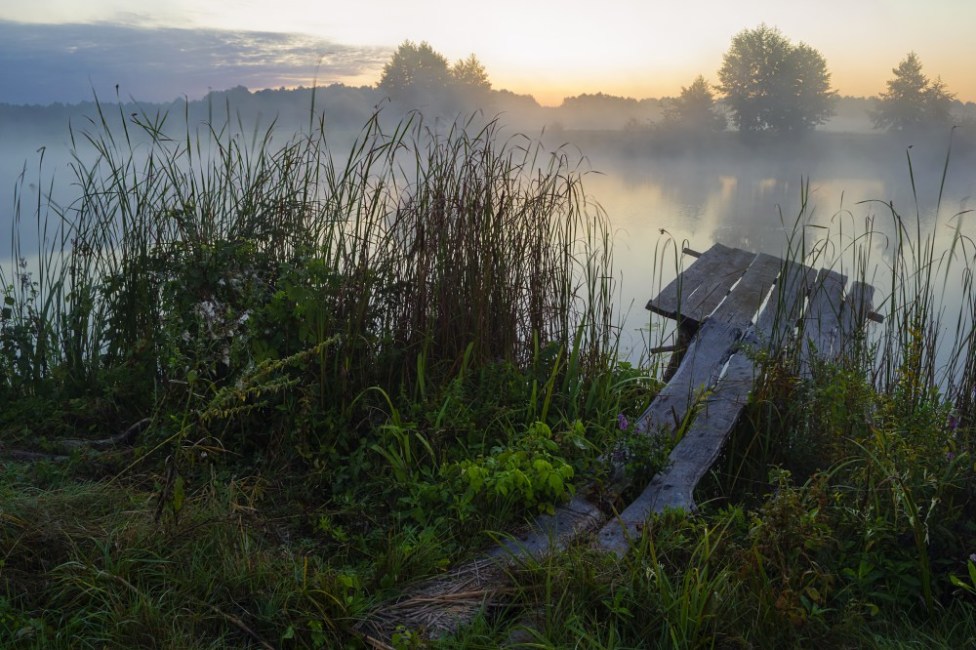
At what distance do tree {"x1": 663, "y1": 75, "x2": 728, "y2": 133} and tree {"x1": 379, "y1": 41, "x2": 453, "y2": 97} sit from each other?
9420 millimetres

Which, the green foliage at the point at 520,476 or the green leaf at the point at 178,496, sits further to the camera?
the green foliage at the point at 520,476

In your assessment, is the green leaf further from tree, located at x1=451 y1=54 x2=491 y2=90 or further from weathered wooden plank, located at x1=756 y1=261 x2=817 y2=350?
tree, located at x1=451 y1=54 x2=491 y2=90

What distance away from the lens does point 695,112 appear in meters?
17.2

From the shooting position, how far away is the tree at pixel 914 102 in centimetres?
1248

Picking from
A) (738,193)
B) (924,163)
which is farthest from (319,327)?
(924,163)

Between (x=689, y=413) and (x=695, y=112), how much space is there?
15547 millimetres

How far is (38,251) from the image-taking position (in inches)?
163

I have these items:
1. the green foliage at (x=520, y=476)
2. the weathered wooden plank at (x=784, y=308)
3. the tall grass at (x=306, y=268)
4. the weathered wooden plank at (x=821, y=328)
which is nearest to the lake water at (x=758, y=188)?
the weathered wooden plank at (x=821, y=328)

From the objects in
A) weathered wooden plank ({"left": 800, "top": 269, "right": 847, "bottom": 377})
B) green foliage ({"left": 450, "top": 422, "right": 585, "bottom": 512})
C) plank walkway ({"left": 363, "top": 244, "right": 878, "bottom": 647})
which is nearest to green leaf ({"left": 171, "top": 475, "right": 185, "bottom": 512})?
plank walkway ({"left": 363, "top": 244, "right": 878, "bottom": 647})

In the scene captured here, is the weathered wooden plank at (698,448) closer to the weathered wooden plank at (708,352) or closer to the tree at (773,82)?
the weathered wooden plank at (708,352)

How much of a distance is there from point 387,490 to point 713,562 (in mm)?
1149

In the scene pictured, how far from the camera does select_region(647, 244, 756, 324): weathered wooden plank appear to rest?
16.4 feet

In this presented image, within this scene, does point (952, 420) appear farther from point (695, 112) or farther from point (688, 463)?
point (695, 112)

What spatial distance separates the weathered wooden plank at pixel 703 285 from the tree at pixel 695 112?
11860 mm
